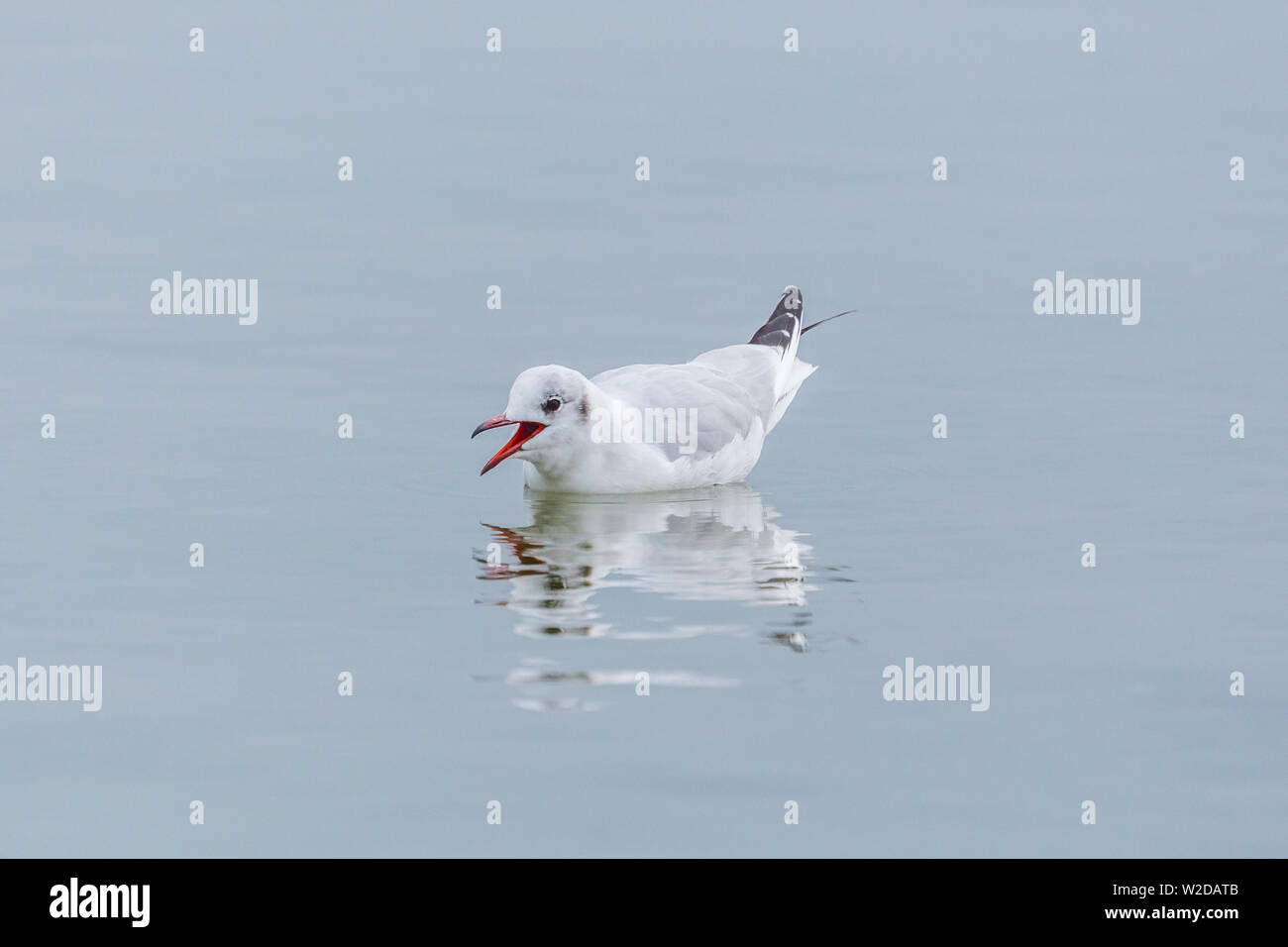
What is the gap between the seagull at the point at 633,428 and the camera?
42.6ft

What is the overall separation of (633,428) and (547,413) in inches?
23.8

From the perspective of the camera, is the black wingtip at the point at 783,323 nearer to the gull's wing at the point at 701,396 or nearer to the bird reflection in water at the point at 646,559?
the gull's wing at the point at 701,396

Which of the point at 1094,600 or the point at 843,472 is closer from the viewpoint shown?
the point at 1094,600

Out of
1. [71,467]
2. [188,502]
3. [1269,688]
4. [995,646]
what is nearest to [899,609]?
[995,646]

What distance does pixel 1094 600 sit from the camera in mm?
11078

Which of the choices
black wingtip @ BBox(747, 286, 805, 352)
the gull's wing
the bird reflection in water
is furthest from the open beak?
black wingtip @ BBox(747, 286, 805, 352)

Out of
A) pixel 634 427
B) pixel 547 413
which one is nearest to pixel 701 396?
pixel 634 427

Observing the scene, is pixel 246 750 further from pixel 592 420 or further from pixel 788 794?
pixel 592 420

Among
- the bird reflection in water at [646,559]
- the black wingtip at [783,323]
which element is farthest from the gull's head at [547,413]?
the black wingtip at [783,323]

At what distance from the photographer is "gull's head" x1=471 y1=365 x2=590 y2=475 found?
12961 mm

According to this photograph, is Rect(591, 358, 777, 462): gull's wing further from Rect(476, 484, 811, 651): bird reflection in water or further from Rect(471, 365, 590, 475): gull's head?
Rect(471, 365, 590, 475): gull's head

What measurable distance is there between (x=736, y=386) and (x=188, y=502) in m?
3.67

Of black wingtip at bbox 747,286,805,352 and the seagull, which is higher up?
black wingtip at bbox 747,286,805,352

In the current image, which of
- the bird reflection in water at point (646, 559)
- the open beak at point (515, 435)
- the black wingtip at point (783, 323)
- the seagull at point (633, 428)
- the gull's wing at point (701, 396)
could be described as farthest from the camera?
the black wingtip at point (783, 323)
